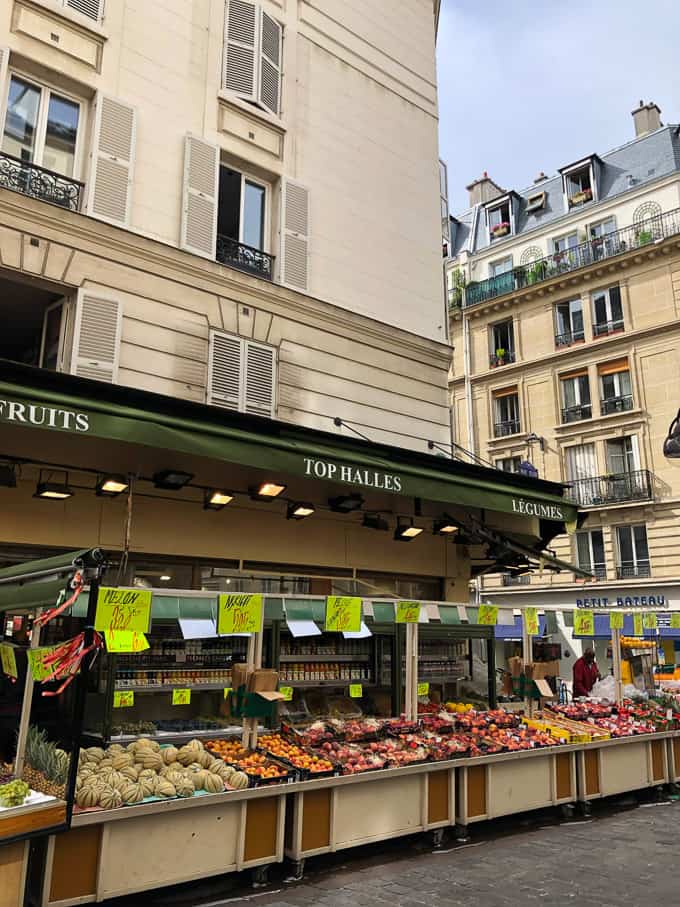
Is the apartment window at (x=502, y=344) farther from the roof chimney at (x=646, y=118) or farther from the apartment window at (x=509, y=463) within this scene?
the roof chimney at (x=646, y=118)

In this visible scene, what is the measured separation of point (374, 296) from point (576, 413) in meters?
17.4

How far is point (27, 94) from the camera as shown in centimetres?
950

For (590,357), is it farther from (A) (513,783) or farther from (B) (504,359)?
(A) (513,783)

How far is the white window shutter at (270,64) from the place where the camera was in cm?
1173

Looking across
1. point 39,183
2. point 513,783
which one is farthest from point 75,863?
point 39,183

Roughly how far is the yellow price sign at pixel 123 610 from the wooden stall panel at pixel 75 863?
4.25 feet

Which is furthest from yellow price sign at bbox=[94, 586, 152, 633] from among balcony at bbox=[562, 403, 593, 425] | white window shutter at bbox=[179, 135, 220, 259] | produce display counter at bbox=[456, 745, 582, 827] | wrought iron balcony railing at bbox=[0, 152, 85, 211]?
balcony at bbox=[562, 403, 593, 425]

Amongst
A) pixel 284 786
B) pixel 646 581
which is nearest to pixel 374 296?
pixel 284 786

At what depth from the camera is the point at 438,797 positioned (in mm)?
6730

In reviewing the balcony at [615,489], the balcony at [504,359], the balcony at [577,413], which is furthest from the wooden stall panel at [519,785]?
the balcony at [504,359]

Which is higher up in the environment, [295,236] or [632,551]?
[295,236]

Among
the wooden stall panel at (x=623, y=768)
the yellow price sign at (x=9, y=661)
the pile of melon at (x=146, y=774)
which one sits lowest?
the wooden stall panel at (x=623, y=768)

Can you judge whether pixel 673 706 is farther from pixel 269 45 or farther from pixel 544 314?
pixel 544 314

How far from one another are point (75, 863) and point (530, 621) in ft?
18.6
